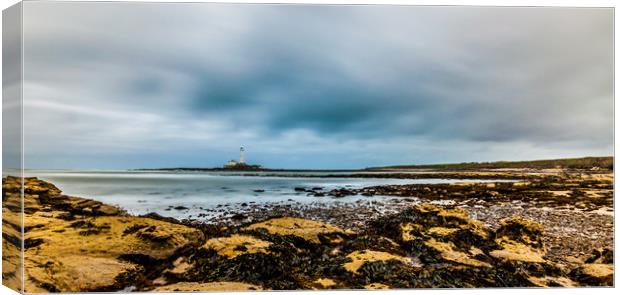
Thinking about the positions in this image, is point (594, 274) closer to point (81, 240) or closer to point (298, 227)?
point (298, 227)

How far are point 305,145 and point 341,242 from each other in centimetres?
166

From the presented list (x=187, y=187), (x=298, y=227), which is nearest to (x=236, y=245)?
(x=298, y=227)

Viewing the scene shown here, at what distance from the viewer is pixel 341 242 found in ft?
15.8

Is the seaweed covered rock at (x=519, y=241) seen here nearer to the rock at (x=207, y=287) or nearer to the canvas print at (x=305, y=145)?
the canvas print at (x=305, y=145)

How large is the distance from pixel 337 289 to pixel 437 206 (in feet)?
6.79

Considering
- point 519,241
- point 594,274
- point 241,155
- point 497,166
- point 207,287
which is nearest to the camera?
point 207,287

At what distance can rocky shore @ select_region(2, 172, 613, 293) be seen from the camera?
4246 millimetres

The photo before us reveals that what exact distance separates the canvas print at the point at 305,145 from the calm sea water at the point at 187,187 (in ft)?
0.10

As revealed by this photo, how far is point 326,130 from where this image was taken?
4.95m

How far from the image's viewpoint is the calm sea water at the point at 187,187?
14.6ft

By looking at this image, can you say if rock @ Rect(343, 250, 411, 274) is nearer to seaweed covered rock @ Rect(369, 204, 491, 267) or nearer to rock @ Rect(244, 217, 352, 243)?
seaweed covered rock @ Rect(369, 204, 491, 267)

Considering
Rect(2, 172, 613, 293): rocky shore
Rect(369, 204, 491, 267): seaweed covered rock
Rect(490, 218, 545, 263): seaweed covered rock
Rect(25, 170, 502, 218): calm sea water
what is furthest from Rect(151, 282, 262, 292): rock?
Rect(490, 218, 545, 263): seaweed covered rock

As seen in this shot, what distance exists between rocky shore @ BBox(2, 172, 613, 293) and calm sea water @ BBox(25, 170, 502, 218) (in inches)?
5.1

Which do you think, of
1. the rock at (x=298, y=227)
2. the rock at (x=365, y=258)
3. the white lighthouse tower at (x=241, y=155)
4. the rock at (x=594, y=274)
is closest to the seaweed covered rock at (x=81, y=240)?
the rock at (x=298, y=227)
